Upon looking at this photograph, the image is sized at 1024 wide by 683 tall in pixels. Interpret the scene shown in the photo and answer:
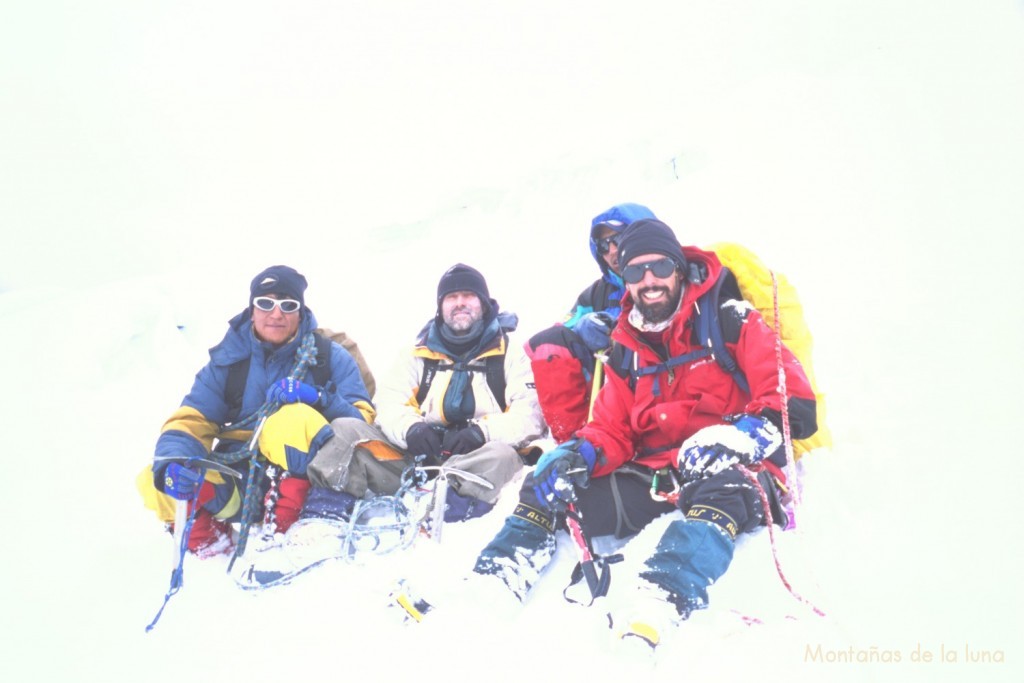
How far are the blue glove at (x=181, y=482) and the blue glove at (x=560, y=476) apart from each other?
164 centimetres

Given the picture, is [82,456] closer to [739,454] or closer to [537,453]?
[537,453]

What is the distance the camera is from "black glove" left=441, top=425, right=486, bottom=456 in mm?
2936

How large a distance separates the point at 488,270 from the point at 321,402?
6.64 m

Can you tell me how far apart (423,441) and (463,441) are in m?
0.21

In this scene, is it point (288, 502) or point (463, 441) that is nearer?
point (288, 502)

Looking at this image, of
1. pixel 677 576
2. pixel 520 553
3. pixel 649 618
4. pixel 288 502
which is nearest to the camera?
pixel 649 618

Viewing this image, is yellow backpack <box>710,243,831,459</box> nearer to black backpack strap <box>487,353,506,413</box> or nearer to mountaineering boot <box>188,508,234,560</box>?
black backpack strap <box>487,353,506,413</box>

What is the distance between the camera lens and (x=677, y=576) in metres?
1.66

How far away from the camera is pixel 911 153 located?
6.42 metres

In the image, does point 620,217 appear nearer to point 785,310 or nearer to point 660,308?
point 660,308

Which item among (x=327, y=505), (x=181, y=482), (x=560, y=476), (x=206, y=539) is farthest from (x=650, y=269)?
(x=206, y=539)

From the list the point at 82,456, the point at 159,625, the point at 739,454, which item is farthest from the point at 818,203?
the point at 82,456

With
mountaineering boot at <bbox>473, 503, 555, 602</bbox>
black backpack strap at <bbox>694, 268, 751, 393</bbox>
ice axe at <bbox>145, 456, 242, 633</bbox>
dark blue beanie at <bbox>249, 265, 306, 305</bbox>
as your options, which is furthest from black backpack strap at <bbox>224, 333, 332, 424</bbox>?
black backpack strap at <bbox>694, 268, 751, 393</bbox>

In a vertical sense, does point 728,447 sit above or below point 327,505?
above
